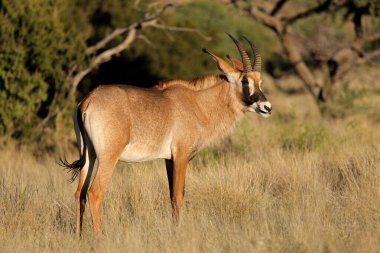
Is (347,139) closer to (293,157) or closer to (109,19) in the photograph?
(293,157)

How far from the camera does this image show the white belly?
7.86 meters

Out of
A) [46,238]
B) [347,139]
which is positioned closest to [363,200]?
[46,238]

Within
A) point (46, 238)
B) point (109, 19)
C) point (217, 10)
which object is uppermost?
point (217, 10)

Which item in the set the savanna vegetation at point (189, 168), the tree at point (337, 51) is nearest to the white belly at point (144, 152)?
the savanna vegetation at point (189, 168)

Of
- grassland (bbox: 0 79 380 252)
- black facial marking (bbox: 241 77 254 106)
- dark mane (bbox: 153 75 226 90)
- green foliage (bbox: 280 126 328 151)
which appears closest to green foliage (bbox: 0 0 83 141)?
grassland (bbox: 0 79 380 252)

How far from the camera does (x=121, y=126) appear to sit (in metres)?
7.64

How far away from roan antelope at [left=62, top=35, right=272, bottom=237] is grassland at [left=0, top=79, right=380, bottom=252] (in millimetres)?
389

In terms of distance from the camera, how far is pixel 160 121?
8219 mm

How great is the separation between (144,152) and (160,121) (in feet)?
1.47

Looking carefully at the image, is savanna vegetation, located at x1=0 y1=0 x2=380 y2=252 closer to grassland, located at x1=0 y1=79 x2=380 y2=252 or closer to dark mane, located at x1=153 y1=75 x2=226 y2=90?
grassland, located at x1=0 y1=79 x2=380 y2=252

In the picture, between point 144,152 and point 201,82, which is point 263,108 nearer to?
point 201,82

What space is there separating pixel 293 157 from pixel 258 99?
186 centimetres

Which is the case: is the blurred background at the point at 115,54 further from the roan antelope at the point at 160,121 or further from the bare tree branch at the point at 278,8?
the roan antelope at the point at 160,121

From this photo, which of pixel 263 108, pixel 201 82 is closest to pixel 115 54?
pixel 201 82
